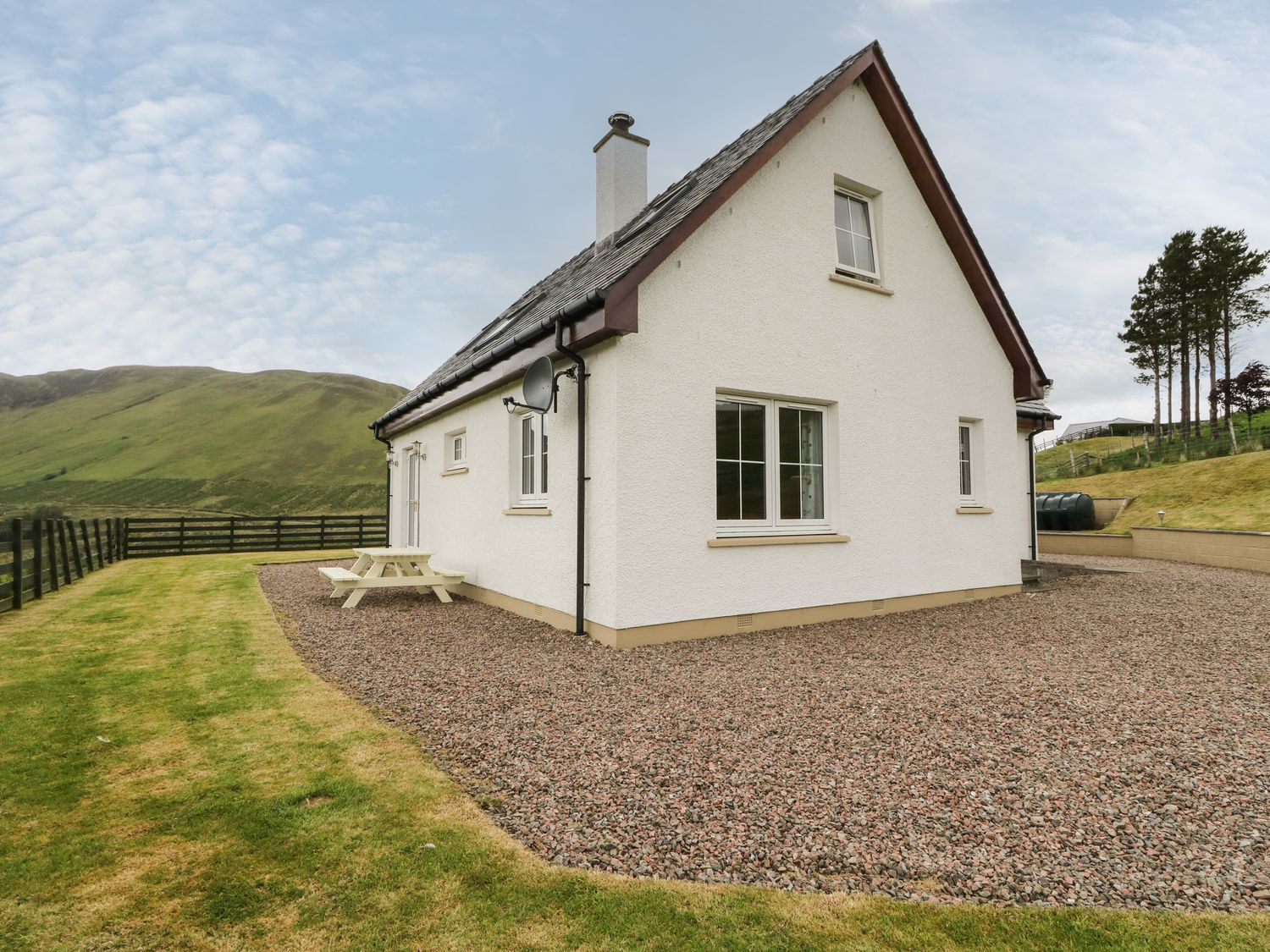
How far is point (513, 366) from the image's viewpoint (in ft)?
26.1

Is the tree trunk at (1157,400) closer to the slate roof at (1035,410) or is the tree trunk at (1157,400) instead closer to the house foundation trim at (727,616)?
the slate roof at (1035,410)

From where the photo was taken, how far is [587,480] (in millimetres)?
6613

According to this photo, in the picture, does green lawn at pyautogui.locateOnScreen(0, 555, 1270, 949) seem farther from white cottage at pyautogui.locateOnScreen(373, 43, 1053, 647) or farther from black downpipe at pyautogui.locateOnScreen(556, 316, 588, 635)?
white cottage at pyautogui.locateOnScreen(373, 43, 1053, 647)

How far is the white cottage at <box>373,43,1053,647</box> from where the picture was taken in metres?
6.44

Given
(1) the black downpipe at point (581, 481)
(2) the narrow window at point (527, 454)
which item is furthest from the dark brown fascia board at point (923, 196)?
(2) the narrow window at point (527, 454)

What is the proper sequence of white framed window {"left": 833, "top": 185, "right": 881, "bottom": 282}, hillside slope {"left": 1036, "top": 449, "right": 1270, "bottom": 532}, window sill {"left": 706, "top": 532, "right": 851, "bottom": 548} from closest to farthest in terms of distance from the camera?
window sill {"left": 706, "top": 532, "right": 851, "bottom": 548}, white framed window {"left": 833, "top": 185, "right": 881, "bottom": 282}, hillside slope {"left": 1036, "top": 449, "right": 1270, "bottom": 532}

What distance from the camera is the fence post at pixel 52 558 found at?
10.6 m

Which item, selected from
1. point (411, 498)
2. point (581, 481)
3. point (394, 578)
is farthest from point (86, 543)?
point (581, 481)

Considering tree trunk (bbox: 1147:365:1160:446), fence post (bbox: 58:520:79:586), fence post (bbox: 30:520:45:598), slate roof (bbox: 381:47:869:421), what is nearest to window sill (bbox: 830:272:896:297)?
slate roof (bbox: 381:47:869:421)

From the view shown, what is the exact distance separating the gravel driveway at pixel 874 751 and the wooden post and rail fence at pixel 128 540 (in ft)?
19.5

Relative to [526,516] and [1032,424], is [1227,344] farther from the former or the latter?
[526,516]

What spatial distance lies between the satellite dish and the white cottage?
0.27 metres

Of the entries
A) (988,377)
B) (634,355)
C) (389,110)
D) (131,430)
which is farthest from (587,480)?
(131,430)

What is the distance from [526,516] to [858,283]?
5.15m
